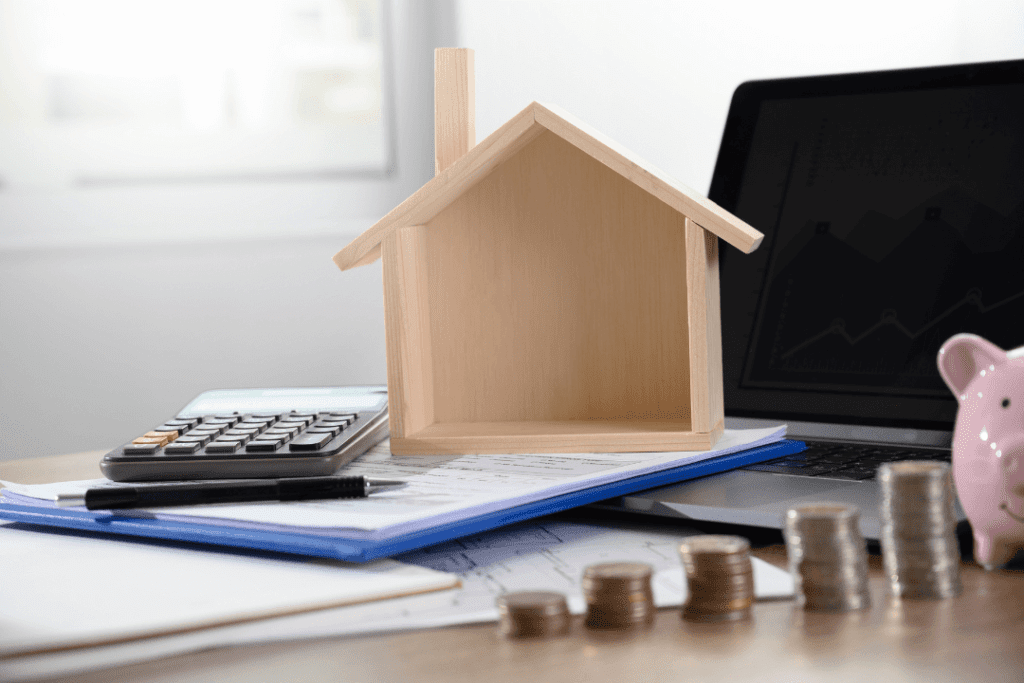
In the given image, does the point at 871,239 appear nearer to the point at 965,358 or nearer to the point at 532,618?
the point at 965,358

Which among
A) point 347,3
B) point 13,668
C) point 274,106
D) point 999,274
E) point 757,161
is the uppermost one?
point 347,3

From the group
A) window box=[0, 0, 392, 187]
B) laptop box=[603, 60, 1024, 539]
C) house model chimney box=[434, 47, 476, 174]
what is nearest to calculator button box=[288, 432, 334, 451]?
house model chimney box=[434, 47, 476, 174]

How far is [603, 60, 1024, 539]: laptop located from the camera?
0.81 m

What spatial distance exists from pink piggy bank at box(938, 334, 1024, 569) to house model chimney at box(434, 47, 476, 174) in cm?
41

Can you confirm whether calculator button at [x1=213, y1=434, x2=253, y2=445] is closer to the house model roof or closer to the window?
the house model roof

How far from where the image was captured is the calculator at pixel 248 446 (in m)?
0.64

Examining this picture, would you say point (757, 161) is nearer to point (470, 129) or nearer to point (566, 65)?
point (470, 129)

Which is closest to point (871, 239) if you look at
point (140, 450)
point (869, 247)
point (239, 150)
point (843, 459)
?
point (869, 247)

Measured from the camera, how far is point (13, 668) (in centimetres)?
40

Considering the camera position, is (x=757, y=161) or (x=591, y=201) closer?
(x=591, y=201)

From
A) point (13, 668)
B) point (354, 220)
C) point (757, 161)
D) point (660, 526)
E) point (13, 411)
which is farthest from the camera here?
point (354, 220)

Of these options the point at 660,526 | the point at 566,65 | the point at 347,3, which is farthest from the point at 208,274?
the point at 660,526

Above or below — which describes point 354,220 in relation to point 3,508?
above

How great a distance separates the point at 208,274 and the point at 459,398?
1.49 feet
